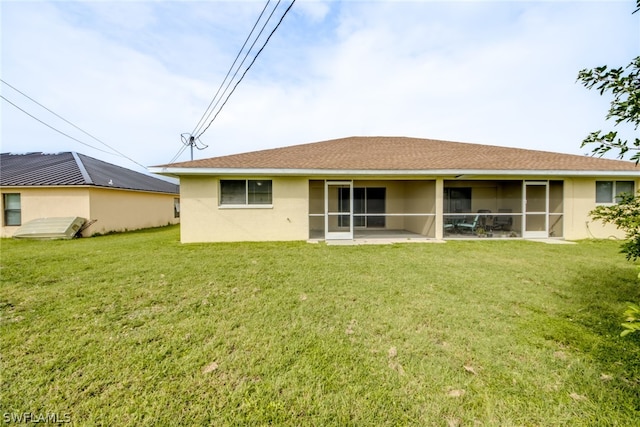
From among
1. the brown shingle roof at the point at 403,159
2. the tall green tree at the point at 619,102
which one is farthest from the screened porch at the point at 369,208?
the tall green tree at the point at 619,102

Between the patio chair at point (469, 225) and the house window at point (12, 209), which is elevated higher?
the house window at point (12, 209)

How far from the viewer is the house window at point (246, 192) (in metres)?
9.64

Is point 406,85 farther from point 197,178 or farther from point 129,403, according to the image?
point 129,403

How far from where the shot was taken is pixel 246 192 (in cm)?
969

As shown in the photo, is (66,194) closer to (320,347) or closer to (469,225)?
(320,347)

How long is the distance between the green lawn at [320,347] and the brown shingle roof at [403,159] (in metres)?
4.75

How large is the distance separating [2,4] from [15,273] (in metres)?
7.58

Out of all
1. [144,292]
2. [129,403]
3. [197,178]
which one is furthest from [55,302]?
[197,178]

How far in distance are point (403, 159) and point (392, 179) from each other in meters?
1.06

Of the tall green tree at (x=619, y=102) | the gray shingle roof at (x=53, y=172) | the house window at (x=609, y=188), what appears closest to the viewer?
the tall green tree at (x=619, y=102)

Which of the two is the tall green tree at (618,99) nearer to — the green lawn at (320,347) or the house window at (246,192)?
the green lawn at (320,347)

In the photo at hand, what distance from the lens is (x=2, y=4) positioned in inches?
291

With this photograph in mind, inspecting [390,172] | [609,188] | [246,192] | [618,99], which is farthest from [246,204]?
[609,188]

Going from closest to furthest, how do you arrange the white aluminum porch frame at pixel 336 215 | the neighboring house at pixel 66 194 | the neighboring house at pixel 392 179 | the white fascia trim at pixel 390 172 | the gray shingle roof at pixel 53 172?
the white fascia trim at pixel 390 172
the neighboring house at pixel 392 179
the white aluminum porch frame at pixel 336 215
the neighboring house at pixel 66 194
the gray shingle roof at pixel 53 172
